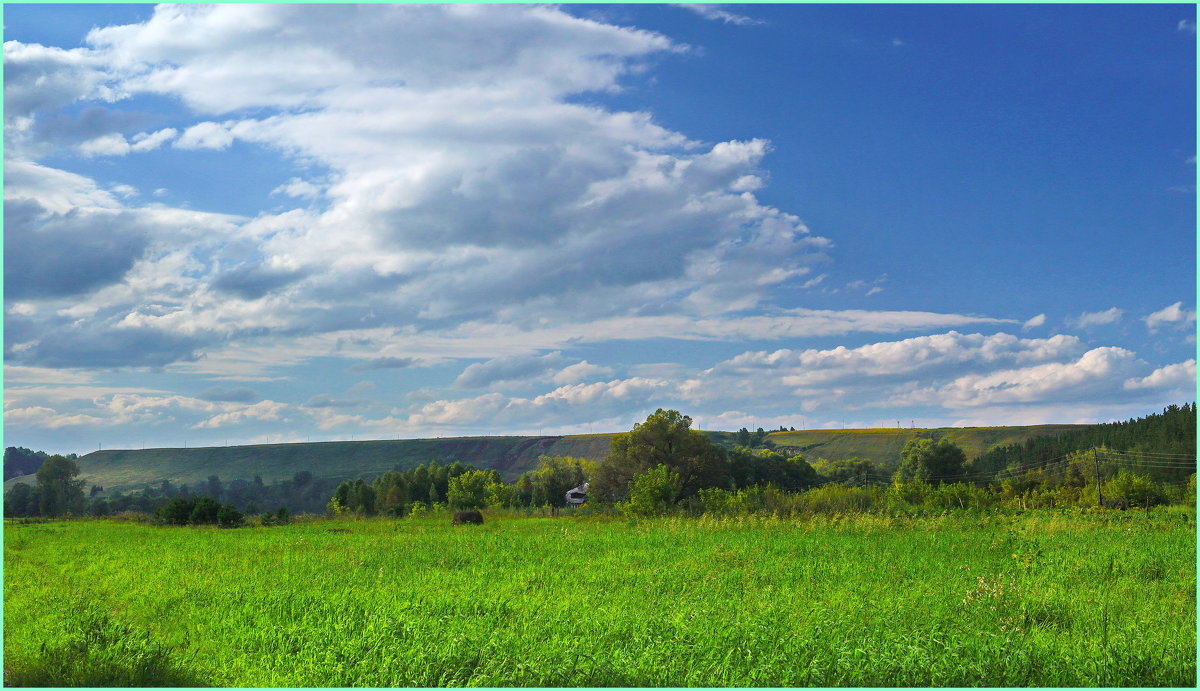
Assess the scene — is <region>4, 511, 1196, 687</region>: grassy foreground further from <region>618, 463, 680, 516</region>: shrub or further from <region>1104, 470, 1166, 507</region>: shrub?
<region>1104, 470, 1166, 507</region>: shrub

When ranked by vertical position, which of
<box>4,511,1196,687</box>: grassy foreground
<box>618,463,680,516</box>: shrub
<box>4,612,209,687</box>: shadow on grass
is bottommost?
<box>618,463,680,516</box>: shrub

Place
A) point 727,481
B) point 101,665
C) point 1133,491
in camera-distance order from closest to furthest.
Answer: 1. point 101,665
2. point 1133,491
3. point 727,481

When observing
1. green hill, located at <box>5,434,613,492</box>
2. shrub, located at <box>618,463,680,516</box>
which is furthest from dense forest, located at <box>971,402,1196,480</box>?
green hill, located at <box>5,434,613,492</box>

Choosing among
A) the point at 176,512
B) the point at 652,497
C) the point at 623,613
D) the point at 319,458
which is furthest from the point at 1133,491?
the point at 319,458

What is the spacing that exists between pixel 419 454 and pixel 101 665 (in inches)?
6607

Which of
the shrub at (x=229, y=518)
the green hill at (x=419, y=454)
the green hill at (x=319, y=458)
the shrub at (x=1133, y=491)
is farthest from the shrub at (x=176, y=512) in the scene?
the green hill at (x=419, y=454)

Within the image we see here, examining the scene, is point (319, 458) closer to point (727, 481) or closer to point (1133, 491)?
point (727, 481)

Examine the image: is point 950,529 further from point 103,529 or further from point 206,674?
point 103,529

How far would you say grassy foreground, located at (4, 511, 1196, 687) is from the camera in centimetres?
836

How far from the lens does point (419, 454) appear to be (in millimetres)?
172000

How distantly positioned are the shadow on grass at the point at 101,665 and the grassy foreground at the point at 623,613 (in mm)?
28

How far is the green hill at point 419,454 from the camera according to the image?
153m

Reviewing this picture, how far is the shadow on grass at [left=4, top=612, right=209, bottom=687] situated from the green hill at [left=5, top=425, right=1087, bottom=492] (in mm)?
139295

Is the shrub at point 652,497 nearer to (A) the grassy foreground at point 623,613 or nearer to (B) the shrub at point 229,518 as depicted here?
(A) the grassy foreground at point 623,613
